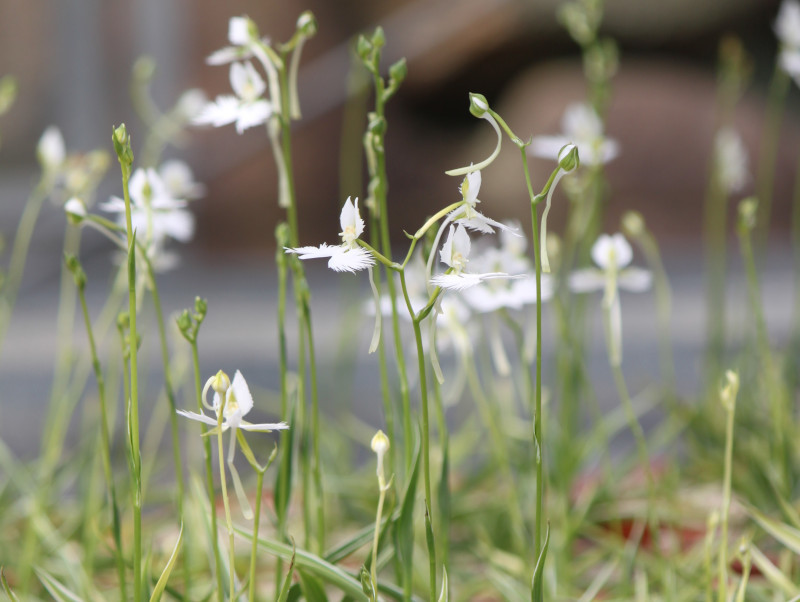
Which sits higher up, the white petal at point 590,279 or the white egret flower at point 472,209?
the white egret flower at point 472,209

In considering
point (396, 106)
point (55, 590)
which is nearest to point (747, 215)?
point (55, 590)

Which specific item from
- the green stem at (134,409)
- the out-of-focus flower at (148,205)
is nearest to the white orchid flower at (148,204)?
the out-of-focus flower at (148,205)

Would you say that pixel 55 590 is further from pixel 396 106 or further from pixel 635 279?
pixel 396 106

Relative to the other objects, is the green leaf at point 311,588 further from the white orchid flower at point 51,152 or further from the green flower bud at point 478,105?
the white orchid flower at point 51,152

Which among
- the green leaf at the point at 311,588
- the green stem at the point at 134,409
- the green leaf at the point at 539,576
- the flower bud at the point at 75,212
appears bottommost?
the green leaf at the point at 311,588

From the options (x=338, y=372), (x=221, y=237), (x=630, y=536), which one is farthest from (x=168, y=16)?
(x=630, y=536)

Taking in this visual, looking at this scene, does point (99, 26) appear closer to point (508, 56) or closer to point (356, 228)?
point (508, 56)
